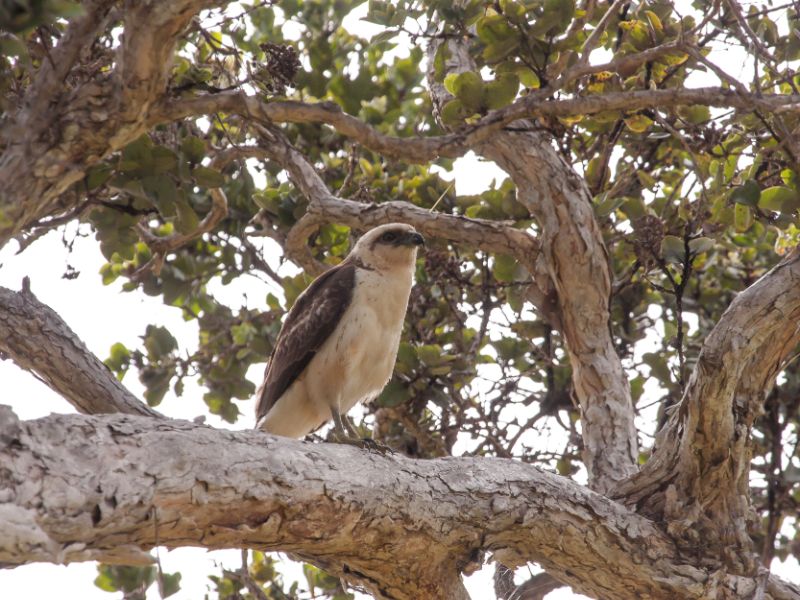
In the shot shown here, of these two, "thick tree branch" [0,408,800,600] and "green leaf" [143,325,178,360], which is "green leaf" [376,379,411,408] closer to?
"green leaf" [143,325,178,360]

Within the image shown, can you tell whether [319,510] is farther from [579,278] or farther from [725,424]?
[579,278]

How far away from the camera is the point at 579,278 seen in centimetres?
561

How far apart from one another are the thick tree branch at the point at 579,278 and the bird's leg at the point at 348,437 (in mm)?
1193

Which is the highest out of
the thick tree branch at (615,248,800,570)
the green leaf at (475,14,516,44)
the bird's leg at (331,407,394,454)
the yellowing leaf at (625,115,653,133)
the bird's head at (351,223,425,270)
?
the green leaf at (475,14,516,44)

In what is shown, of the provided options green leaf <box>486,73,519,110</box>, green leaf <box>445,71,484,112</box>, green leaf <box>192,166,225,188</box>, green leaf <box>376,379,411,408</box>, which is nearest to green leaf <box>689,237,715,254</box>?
green leaf <box>486,73,519,110</box>

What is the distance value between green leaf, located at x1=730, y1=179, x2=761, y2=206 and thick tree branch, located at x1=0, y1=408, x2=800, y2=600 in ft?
5.02

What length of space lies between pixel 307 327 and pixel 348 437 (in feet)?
2.72

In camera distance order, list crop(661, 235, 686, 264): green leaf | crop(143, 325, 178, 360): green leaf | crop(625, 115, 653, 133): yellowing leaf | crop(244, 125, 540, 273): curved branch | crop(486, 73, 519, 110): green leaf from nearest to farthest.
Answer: crop(486, 73, 519, 110): green leaf < crop(661, 235, 686, 264): green leaf < crop(625, 115, 653, 133): yellowing leaf < crop(244, 125, 540, 273): curved branch < crop(143, 325, 178, 360): green leaf

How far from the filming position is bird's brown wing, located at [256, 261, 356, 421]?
5.83m

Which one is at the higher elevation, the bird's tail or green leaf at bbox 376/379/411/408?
green leaf at bbox 376/379/411/408

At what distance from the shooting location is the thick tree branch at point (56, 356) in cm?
457

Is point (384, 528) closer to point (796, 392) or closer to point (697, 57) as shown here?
point (697, 57)

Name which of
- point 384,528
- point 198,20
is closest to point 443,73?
point 198,20

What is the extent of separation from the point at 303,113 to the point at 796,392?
15.1 feet
